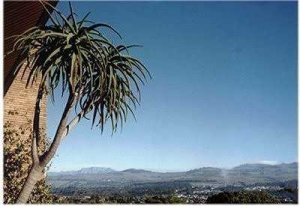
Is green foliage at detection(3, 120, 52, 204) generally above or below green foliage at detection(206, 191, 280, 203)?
above

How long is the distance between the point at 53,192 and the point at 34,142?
3432 mm

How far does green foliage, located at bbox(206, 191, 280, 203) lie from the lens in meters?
9.52

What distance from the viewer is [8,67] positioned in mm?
9289

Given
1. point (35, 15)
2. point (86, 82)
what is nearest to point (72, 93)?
point (86, 82)

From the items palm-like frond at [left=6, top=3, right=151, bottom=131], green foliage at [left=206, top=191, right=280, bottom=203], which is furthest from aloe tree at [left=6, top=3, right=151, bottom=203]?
green foliage at [left=206, top=191, right=280, bottom=203]

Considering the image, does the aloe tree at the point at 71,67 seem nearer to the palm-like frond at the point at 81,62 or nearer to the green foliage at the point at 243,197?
the palm-like frond at the point at 81,62

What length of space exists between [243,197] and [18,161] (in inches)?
171

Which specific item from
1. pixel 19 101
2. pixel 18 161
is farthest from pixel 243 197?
pixel 19 101

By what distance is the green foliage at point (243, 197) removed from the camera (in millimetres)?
9516

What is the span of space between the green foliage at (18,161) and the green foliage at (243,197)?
337cm

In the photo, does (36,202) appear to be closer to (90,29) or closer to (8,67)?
(8,67)

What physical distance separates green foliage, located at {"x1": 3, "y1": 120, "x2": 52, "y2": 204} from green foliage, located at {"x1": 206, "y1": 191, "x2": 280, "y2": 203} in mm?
3367

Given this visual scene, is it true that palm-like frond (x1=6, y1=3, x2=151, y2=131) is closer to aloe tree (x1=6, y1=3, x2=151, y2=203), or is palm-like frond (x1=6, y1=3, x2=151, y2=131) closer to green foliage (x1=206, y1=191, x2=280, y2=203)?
aloe tree (x1=6, y1=3, x2=151, y2=203)

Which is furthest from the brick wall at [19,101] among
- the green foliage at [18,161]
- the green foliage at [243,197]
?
the green foliage at [243,197]
